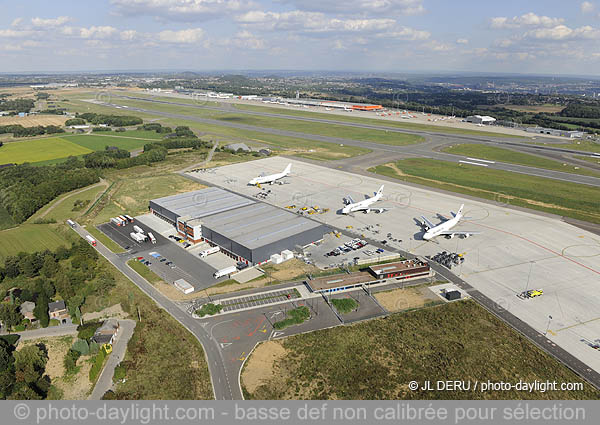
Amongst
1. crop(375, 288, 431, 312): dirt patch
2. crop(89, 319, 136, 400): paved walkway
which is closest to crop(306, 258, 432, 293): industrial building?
crop(375, 288, 431, 312): dirt patch

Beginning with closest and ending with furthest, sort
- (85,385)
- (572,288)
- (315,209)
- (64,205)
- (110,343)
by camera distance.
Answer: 1. (85,385)
2. (110,343)
3. (572,288)
4. (315,209)
5. (64,205)

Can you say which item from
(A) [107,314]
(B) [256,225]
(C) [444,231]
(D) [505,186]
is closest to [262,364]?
(A) [107,314]

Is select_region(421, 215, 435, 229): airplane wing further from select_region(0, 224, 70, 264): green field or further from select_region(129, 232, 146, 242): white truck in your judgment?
select_region(0, 224, 70, 264): green field

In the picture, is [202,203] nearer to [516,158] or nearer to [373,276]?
[373,276]

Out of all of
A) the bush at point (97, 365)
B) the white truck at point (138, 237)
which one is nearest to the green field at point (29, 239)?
the white truck at point (138, 237)

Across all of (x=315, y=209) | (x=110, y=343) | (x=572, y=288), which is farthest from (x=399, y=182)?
(x=110, y=343)

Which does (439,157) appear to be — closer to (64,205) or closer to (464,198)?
(464,198)

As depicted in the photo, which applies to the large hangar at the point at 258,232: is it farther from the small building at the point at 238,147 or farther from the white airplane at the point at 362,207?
the small building at the point at 238,147
